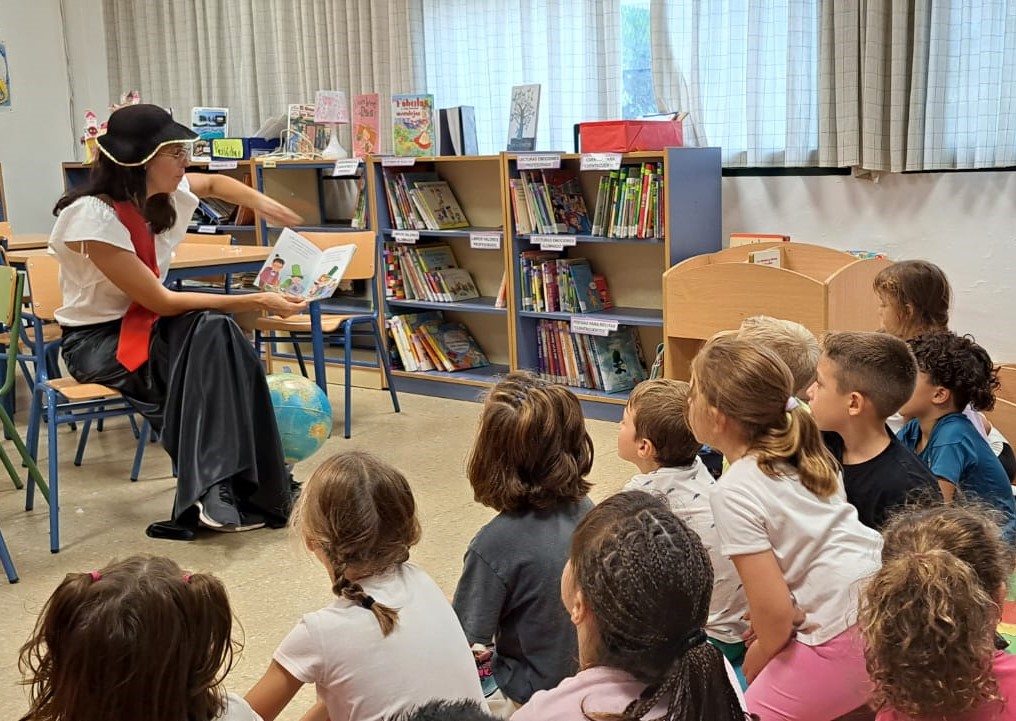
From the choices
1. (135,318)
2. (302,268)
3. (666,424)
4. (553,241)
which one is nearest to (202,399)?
(135,318)

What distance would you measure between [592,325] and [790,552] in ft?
9.72

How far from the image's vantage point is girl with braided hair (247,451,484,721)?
1.43 m

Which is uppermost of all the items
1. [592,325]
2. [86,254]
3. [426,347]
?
[86,254]

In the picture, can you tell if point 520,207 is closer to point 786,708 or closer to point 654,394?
point 654,394

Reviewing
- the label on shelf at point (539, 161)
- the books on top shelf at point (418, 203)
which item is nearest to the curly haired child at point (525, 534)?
the label on shelf at point (539, 161)

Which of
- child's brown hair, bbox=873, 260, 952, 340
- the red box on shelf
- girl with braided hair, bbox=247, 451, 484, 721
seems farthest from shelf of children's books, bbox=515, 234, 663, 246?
girl with braided hair, bbox=247, 451, 484, 721

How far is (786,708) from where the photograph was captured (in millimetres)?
1637

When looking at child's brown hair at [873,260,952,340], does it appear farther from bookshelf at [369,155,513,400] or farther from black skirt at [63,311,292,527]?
bookshelf at [369,155,513,400]

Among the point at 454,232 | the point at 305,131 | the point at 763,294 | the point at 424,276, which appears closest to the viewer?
the point at 763,294

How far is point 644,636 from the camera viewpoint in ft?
3.63

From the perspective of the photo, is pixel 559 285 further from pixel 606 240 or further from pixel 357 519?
pixel 357 519

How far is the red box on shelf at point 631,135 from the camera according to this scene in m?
4.29

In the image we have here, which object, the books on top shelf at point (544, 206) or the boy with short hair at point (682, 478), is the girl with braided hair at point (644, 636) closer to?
the boy with short hair at point (682, 478)

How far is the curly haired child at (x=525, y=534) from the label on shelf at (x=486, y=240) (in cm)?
309
